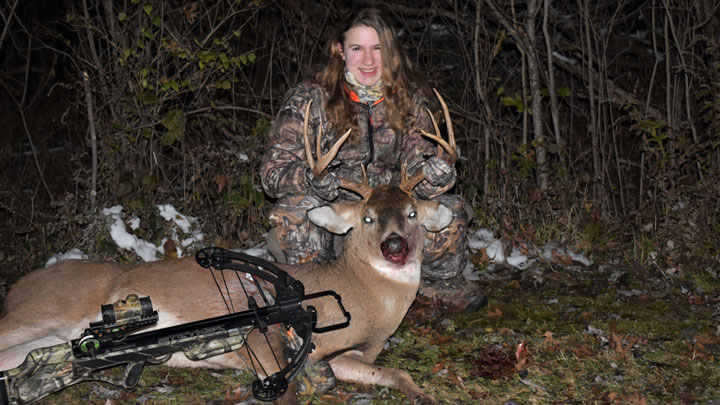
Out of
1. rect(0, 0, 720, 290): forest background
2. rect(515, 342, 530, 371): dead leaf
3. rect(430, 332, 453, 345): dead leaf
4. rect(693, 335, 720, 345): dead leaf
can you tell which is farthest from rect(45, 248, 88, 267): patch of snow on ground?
rect(693, 335, 720, 345): dead leaf

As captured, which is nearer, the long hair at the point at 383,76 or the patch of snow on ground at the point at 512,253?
the long hair at the point at 383,76

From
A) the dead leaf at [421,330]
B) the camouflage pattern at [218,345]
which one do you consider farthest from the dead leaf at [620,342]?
the camouflage pattern at [218,345]

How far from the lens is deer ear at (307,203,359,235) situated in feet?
11.7

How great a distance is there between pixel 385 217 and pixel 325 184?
37cm

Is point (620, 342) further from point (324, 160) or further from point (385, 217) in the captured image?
point (324, 160)

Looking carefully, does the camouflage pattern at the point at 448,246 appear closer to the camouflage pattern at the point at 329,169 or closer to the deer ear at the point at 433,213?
the camouflage pattern at the point at 329,169

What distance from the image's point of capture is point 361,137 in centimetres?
436

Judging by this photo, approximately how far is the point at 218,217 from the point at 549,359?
3045 mm

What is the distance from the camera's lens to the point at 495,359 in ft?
11.6

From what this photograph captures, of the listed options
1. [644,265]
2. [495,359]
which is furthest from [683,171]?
[495,359]

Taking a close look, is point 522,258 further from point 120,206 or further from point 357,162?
point 120,206

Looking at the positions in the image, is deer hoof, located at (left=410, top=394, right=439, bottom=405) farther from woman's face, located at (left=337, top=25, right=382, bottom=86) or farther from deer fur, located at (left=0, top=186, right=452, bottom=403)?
woman's face, located at (left=337, top=25, right=382, bottom=86)

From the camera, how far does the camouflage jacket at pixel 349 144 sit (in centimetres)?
414

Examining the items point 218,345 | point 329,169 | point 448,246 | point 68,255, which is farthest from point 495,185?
point 218,345
